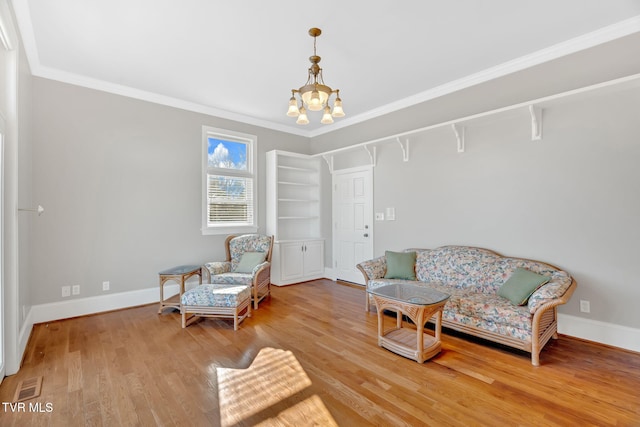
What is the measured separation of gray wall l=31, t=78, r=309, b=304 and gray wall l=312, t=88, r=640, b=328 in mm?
3569

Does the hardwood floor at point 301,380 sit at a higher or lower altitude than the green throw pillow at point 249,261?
lower

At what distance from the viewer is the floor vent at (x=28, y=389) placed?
81.0 inches

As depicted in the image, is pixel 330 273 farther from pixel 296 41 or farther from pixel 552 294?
pixel 296 41

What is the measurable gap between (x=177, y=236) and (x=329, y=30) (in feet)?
11.3

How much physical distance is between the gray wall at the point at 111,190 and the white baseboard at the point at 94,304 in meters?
0.08

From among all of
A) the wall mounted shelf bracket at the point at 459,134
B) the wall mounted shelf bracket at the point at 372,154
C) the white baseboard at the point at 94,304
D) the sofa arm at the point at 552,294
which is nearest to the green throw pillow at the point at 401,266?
the sofa arm at the point at 552,294

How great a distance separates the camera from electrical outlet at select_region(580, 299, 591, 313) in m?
2.94

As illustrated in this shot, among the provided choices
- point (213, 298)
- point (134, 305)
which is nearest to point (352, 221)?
point (213, 298)

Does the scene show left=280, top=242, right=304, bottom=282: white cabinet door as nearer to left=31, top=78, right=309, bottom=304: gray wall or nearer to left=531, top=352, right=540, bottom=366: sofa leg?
left=31, top=78, right=309, bottom=304: gray wall

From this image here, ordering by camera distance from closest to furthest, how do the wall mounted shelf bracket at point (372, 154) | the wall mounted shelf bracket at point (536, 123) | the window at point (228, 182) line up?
the wall mounted shelf bracket at point (536, 123) → the window at point (228, 182) → the wall mounted shelf bracket at point (372, 154)

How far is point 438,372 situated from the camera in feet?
7.84

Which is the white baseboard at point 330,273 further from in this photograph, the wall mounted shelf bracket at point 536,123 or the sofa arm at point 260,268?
the wall mounted shelf bracket at point 536,123

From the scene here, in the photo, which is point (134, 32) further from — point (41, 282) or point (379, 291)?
point (379, 291)

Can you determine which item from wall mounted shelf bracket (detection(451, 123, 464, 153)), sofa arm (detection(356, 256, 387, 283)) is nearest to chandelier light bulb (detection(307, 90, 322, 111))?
wall mounted shelf bracket (detection(451, 123, 464, 153))
